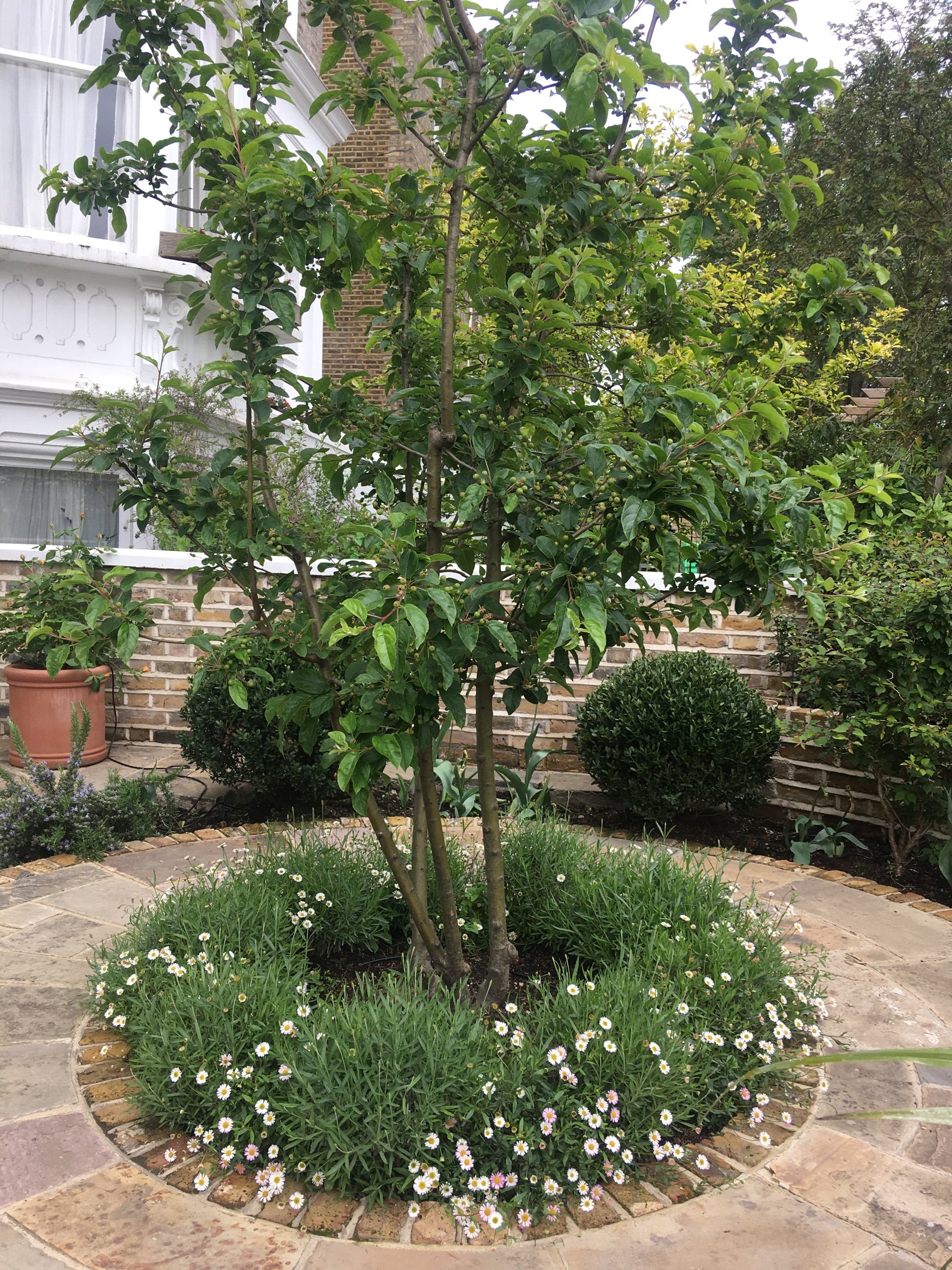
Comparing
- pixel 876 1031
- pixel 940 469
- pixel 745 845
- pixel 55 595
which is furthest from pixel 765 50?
pixel 940 469

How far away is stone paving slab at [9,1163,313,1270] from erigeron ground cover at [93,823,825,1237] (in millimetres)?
74

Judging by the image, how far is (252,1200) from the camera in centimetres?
175

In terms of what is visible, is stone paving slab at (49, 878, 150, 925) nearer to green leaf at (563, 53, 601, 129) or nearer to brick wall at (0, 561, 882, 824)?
brick wall at (0, 561, 882, 824)

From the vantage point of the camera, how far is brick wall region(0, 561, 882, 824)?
178 inches

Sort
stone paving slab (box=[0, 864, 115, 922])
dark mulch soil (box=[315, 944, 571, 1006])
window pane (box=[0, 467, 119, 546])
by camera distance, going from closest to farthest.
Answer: dark mulch soil (box=[315, 944, 571, 1006])
stone paving slab (box=[0, 864, 115, 922])
window pane (box=[0, 467, 119, 546])

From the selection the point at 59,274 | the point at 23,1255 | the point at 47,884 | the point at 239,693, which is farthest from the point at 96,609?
the point at 59,274

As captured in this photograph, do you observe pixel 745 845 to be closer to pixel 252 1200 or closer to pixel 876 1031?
pixel 876 1031

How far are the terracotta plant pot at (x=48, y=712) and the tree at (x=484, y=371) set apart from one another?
338 centimetres

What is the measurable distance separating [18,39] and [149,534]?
4392 mm

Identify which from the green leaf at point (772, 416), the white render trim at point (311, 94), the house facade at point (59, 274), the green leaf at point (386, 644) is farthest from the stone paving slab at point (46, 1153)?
the white render trim at point (311, 94)

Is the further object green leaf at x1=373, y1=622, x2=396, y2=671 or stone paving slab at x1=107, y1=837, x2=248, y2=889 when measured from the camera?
stone paving slab at x1=107, y1=837, x2=248, y2=889

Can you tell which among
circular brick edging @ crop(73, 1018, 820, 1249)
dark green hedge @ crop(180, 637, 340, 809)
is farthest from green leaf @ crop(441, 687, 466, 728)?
dark green hedge @ crop(180, 637, 340, 809)

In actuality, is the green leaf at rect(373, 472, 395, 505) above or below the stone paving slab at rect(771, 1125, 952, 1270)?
above

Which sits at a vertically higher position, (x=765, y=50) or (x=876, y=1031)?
(x=765, y=50)
